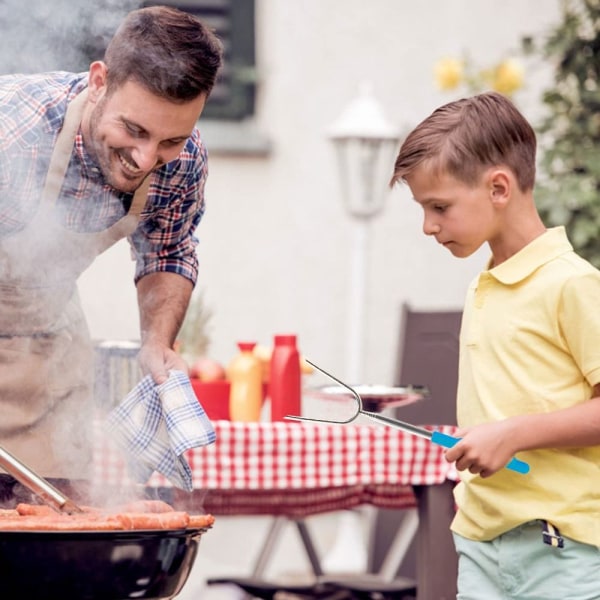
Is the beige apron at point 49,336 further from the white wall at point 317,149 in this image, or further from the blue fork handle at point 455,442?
the white wall at point 317,149

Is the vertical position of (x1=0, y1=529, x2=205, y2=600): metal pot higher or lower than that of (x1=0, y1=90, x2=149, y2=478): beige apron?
lower

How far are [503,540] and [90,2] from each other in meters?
1.44

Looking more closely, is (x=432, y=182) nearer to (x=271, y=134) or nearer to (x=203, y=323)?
(x=203, y=323)

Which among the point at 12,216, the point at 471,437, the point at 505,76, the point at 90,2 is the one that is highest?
the point at 505,76

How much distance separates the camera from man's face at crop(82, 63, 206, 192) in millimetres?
2178

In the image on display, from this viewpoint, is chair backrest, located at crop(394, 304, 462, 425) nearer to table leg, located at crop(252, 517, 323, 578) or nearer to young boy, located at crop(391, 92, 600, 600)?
table leg, located at crop(252, 517, 323, 578)

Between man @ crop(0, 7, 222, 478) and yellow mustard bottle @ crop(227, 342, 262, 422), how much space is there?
79cm

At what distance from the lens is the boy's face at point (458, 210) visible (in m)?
2.20

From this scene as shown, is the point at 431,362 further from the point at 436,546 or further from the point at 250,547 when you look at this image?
the point at 250,547

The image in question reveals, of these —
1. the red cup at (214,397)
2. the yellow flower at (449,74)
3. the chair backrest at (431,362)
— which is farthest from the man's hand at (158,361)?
the yellow flower at (449,74)

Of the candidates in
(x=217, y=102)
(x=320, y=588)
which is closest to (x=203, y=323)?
(x=320, y=588)

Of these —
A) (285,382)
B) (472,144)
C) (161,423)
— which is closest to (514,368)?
(472,144)

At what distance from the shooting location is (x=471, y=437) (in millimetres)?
2068

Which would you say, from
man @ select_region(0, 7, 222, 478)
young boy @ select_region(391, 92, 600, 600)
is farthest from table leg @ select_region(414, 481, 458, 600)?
man @ select_region(0, 7, 222, 478)
